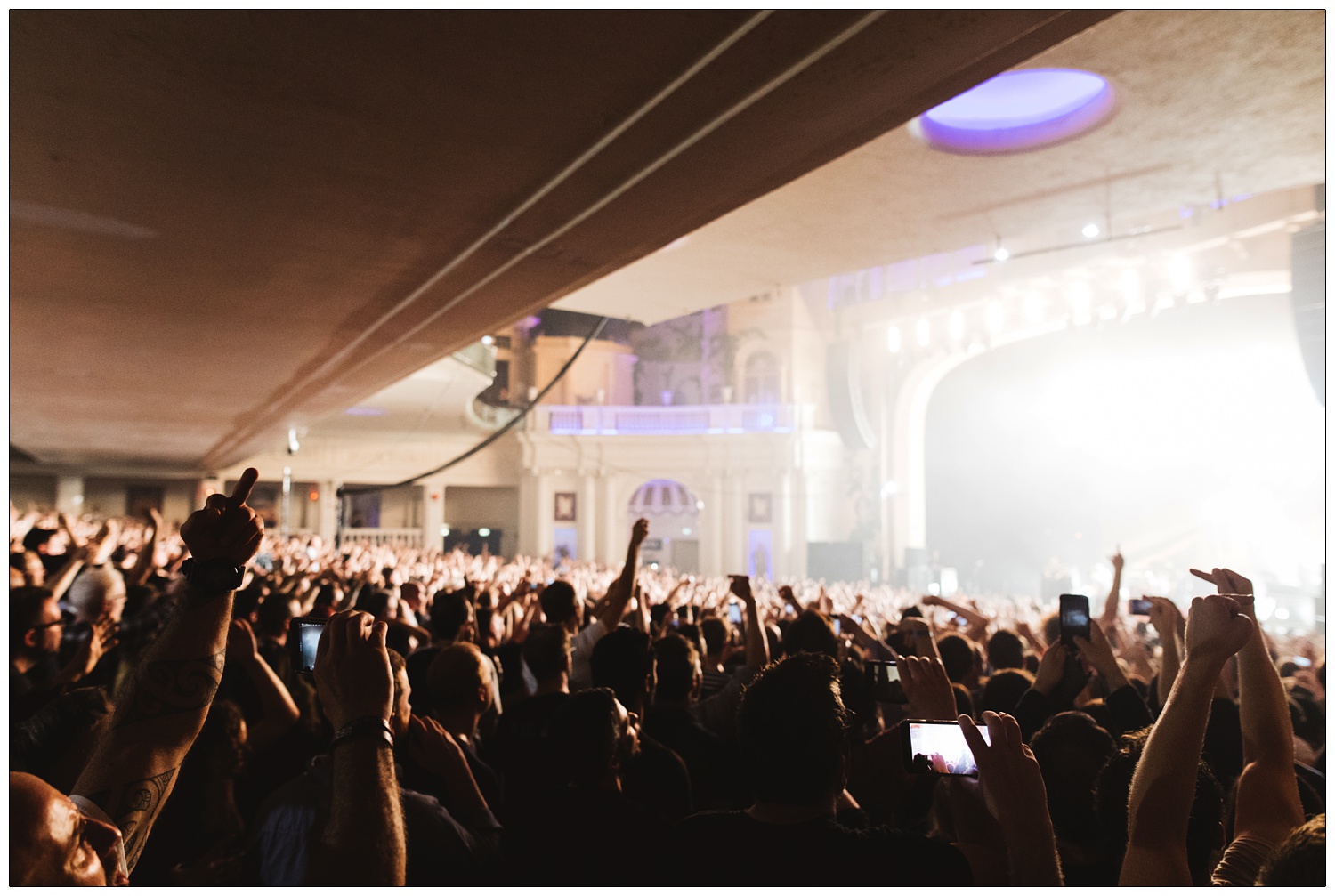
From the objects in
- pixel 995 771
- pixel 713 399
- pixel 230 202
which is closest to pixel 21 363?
pixel 230 202

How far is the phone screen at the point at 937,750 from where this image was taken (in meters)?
1.97

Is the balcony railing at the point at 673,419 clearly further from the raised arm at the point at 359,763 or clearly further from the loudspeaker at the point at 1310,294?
the raised arm at the point at 359,763

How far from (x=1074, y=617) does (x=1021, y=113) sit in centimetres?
549

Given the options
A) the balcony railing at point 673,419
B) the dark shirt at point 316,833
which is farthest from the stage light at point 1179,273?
the balcony railing at point 673,419

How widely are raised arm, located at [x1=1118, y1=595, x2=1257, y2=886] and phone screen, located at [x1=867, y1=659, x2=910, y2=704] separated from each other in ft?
4.54

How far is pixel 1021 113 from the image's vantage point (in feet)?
25.3

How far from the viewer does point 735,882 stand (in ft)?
6.10

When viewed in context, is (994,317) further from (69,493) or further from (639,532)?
(69,493)

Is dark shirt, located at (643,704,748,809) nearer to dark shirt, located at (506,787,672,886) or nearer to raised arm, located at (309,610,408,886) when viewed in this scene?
dark shirt, located at (506,787,672,886)

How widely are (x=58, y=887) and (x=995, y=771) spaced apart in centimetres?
160

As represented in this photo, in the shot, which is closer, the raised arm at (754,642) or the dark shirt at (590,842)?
the dark shirt at (590,842)

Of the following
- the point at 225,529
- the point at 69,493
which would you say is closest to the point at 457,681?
the point at 225,529

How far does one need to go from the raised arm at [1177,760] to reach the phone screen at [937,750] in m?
0.33

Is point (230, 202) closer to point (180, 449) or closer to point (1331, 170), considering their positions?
point (1331, 170)
